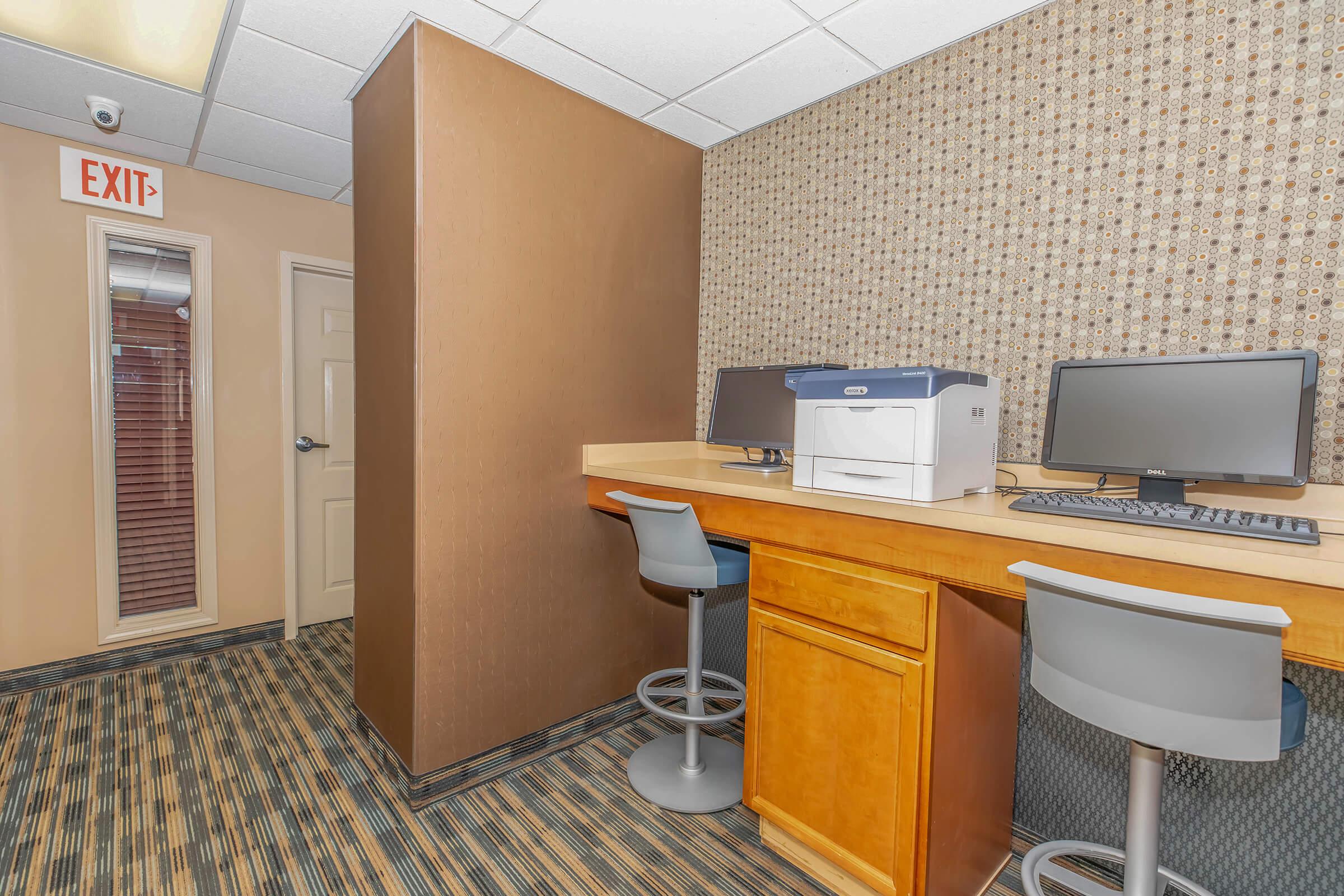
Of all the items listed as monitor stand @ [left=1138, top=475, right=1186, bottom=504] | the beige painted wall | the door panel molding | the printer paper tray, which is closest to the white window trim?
the beige painted wall

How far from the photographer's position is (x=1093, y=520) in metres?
1.36

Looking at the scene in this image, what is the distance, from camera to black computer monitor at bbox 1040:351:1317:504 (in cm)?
141

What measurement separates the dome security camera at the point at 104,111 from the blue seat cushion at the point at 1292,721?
419cm

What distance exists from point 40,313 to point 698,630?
3.32 metres

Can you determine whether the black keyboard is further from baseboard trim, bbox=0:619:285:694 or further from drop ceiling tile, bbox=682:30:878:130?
baseboard trim, bbox=0:619:285:694

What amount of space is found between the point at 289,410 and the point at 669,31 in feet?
9.40

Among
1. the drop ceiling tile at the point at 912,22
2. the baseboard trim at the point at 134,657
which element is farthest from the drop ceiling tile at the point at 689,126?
the baseboard trim at the point at 134,657

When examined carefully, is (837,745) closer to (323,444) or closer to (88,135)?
(323,444)

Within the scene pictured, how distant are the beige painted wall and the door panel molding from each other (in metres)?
0.04

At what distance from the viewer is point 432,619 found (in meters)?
2.17

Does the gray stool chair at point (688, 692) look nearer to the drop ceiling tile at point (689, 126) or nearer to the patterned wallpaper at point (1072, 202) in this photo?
the patterned wallpaper at point (1072, 202)

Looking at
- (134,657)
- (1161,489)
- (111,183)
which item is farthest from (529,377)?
(134,657)

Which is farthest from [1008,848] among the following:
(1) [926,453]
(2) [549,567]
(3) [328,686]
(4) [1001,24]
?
(3) [328,686]

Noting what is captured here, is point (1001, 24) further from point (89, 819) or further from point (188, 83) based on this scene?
point (89, 819)
